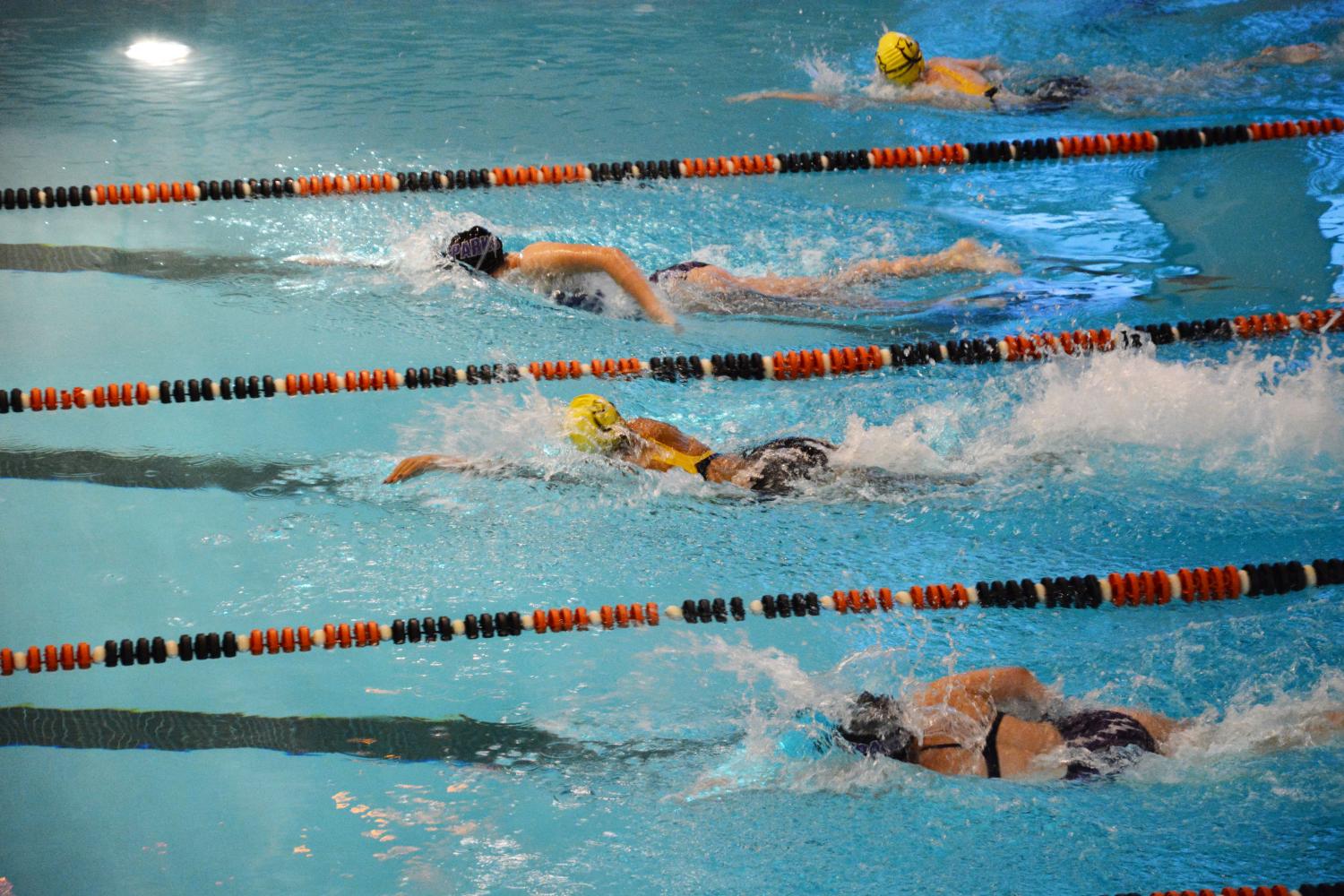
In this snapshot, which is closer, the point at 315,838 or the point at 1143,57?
the point at 315,838

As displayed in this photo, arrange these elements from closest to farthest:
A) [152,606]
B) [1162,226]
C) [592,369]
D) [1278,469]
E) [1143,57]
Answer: [152,606] → [1278,469] → [592,369] → [1162,226] → [1143,57]

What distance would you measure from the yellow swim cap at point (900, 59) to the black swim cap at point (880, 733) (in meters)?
4.53

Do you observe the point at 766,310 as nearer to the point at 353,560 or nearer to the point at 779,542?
the point at 779,542

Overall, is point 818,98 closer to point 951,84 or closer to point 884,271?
point 951,84

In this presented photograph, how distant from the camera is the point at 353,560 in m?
3.62

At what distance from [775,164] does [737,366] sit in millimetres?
1815

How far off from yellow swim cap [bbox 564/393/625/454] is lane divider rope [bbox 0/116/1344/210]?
214cm

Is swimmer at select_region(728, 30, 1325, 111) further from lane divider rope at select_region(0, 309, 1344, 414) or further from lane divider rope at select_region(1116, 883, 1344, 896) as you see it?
lane divider rope at select_region(1116, 883, 1344, 896)

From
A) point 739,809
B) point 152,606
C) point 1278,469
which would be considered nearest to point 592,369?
point 152,606

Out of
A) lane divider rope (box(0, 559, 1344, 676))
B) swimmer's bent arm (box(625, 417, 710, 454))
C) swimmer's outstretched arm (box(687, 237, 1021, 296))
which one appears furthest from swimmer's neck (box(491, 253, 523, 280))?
lane divider rope (box(0, 559, 1344, 676))

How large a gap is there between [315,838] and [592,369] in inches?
78.2

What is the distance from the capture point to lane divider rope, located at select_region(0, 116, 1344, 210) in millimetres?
5664

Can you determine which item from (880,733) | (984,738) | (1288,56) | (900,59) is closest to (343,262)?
(900,59)

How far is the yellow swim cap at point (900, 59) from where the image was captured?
6.46m
